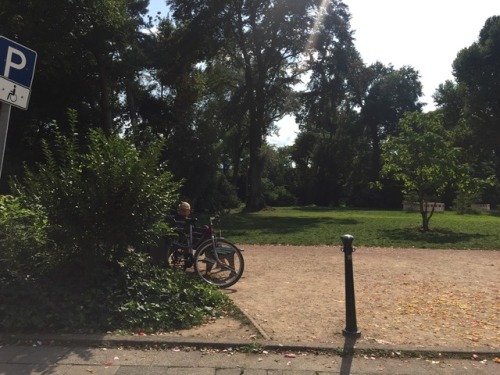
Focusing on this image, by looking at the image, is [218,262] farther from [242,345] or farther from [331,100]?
[331,100]

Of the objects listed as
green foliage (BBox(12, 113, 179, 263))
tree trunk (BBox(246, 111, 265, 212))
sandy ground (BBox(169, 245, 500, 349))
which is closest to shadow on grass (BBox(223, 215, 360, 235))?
sandy ground (BBox(169, 245, 500, 349))

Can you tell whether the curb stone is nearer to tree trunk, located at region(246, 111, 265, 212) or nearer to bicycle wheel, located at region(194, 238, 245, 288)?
bicycle wheel, located at region(194, 238, 245, 288)

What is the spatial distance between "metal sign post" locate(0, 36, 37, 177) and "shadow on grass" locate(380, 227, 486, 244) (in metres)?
12.5

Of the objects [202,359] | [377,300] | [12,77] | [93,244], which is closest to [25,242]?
[93,244]

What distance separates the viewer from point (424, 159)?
56.3ft

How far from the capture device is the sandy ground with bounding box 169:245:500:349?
16.2 ft

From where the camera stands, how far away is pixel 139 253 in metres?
6.03

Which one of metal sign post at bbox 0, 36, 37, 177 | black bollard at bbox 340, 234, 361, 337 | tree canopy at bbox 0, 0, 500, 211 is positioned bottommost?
black bollard at bbox 340, 234, 361, 337

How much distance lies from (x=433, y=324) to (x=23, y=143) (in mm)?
22283

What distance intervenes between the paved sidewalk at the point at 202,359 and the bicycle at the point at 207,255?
264cm

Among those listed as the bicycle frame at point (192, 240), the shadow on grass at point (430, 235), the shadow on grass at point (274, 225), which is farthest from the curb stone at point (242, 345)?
the shadow on grass at point (274, 225)

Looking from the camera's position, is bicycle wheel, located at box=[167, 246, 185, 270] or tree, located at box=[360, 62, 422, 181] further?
tree, located at box=[360, 62, 422, 181]

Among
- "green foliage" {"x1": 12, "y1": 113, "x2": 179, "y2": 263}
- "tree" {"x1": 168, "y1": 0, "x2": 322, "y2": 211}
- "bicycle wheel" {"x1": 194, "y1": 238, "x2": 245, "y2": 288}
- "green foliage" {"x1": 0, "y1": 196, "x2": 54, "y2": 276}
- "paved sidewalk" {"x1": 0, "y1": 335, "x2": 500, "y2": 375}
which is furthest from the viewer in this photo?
"tree" {"x1": 168, "y1": 0, "x2": 322, "y2": 211}

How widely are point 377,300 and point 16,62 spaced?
523 cm
